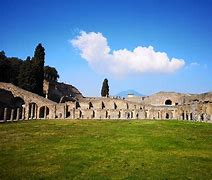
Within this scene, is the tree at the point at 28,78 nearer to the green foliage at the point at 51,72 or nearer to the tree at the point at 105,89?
the tree at the point at 105,89

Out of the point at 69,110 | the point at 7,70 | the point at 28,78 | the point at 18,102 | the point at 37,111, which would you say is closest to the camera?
the point at 37,111

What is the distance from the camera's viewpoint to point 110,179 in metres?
8.88

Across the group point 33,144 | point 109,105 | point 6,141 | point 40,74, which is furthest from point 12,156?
point 109,105

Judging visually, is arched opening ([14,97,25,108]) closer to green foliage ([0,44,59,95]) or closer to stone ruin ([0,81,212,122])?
stone ruin ([0,81,212,122])

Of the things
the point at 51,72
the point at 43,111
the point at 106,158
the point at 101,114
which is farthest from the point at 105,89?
the point at 106,158

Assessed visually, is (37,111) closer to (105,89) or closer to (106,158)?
(105,89)

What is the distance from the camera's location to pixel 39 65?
51.4 meters

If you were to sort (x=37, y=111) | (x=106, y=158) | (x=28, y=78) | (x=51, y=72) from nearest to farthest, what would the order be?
A: (x=106, y=158)
(x=37, y=111)
(x=28, y=78)
(x=51, y=72)

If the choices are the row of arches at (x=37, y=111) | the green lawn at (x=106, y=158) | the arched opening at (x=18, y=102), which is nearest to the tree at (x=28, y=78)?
the arched opening at (x=18, y=102)

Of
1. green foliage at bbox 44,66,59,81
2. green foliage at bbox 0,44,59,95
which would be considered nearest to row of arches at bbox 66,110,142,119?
green foliage at bbox 0,44,59,95

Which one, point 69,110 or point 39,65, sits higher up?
point 39,65

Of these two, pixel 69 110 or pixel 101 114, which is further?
pixel 69 110

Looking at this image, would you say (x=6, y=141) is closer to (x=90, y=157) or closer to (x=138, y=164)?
(x=90, y=157)

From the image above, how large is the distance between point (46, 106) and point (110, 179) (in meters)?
36.2
